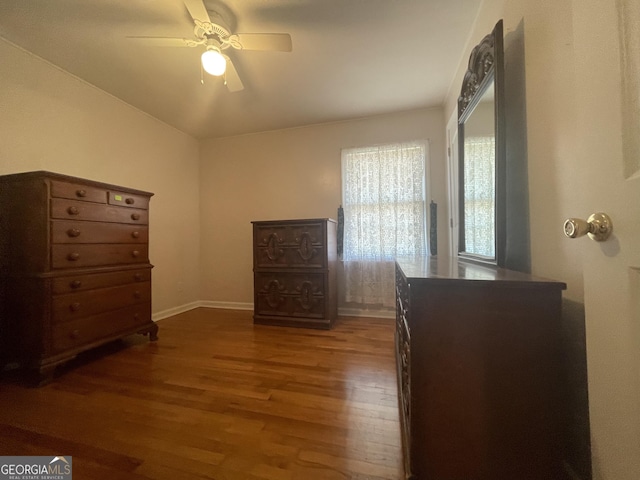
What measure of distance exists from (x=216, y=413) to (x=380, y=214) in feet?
7.76

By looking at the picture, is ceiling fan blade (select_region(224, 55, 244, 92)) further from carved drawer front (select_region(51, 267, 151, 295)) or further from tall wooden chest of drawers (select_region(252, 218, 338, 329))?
carved drawer front (select_region(51, 267, 151, 295))

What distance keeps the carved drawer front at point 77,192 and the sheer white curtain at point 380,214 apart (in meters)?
2.27

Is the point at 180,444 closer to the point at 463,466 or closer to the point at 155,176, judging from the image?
the point at 463,466

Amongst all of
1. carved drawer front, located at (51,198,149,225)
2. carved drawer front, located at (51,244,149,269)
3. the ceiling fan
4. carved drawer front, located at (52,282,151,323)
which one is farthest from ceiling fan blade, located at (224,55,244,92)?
carved drawer front, located at (52,282,151,323)

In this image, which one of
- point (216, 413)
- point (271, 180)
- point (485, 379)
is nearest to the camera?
point (485, 379)

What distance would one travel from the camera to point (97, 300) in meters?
1.80

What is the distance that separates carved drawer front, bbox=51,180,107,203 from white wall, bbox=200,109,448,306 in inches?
65.5

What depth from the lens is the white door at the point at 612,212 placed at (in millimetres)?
461

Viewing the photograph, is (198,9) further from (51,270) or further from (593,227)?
(593,227)

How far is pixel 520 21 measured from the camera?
111cm

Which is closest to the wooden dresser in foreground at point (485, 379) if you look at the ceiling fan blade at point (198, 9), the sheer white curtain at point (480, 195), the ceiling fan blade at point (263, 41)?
the sheer white curtain at point (480, 195)

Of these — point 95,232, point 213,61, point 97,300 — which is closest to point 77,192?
point 95,232

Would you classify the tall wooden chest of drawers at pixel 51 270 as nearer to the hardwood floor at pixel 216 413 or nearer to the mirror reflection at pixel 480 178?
the hardwood floor at pixel 216 413

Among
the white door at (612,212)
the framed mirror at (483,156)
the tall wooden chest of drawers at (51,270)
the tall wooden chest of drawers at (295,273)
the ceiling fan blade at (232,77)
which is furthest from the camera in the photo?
the tall wooden chest of drawers at (295,273)
